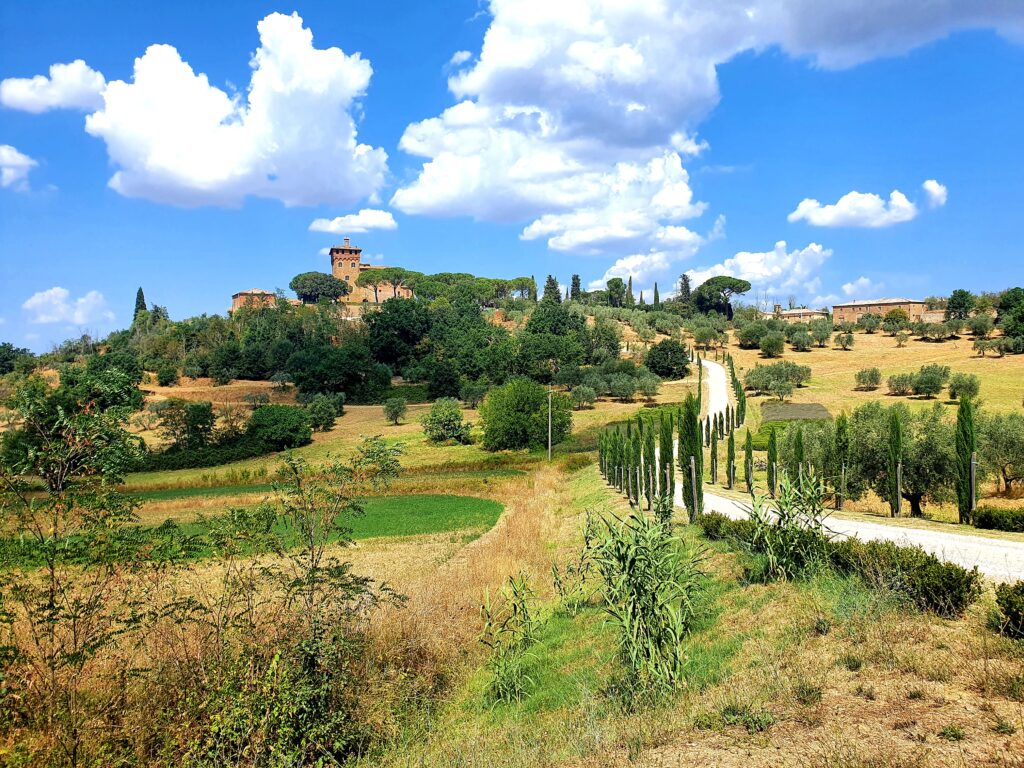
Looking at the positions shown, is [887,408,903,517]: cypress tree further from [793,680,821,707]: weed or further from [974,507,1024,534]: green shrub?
[793,680,821,707]: weed

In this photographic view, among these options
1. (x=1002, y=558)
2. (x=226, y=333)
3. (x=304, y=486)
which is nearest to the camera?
(x=304, y=486)

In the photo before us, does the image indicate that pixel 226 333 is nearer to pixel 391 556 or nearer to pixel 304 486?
pixel 391 556

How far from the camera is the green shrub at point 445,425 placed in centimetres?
6619

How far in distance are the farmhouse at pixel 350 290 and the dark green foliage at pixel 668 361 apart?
85818 mm

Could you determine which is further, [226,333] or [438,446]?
[226,333]

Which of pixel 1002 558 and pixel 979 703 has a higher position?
pixel 979 703

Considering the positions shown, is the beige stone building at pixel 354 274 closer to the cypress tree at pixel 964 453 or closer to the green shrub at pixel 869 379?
the green shrub at pixel 869 379

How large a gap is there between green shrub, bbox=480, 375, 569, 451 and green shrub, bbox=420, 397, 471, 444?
3.80 metres

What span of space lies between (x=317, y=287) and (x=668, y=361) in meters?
113

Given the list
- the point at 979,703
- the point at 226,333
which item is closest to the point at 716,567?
the point at 979,703

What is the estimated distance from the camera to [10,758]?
684cm

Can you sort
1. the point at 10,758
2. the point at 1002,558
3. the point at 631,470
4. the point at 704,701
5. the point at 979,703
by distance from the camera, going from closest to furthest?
1. the point at 979,703
2. the point at 10,758
3. the point at 704,701
4. the point at 1002,558
5. the point at 631,470

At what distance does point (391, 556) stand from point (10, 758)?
55.4 feet

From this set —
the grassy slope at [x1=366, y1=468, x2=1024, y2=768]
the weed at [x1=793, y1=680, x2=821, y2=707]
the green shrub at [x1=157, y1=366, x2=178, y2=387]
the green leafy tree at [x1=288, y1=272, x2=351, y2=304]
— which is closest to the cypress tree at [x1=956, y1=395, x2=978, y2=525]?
the grassy slope at [x1=366, y1=468, x2=1024, y2=768]
